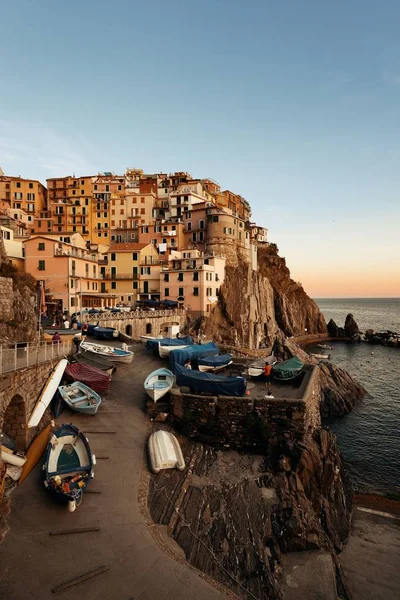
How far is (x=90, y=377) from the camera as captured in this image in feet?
70.1

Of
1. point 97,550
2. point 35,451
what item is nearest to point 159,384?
point 35,451

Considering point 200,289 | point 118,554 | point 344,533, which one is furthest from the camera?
point 200,289

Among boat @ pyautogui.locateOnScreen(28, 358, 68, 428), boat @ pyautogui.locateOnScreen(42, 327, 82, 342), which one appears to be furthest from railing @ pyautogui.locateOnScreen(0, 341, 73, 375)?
boat @ pyautogui.locateOnScreen(42, 327, 82, 342)

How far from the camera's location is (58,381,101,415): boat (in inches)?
728

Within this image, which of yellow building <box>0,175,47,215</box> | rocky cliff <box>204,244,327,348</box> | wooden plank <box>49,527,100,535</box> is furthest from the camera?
yellow building <box>0,175,47,215</box>

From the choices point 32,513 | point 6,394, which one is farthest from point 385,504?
point 6,394

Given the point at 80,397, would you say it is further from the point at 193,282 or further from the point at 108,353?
the point at 193,282

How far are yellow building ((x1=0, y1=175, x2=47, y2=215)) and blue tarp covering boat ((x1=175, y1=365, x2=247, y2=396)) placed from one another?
73.6 meters

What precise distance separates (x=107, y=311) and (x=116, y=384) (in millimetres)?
22002

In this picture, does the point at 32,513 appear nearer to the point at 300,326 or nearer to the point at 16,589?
the point at 16,589

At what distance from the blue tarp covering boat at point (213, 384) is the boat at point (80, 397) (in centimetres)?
473

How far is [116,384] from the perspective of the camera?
23719 mm

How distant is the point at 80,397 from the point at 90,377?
6.58ft

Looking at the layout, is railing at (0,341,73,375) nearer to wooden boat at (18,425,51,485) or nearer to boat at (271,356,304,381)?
wooden boat at (18,425,51,485)
